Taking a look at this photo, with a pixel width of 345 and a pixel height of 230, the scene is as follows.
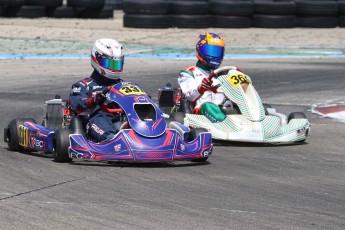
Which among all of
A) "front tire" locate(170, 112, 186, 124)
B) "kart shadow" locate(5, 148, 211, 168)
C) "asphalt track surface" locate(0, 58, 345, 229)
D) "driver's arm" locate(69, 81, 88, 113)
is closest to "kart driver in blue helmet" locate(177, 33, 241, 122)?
"front tire" locate(170, 112, 186, 124)

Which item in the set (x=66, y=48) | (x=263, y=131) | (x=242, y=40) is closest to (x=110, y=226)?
(x=263, y=131)

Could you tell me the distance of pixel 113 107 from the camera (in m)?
9.08

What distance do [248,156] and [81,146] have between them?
185cm

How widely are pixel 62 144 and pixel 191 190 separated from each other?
1.56m

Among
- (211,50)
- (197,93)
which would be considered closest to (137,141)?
(197,93)

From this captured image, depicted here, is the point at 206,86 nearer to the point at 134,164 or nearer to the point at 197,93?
the point at 197,93

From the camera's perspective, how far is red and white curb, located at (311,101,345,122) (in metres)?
12.7

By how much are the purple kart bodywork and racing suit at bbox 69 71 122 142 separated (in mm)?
186

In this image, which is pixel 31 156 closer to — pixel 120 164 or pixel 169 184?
pixel 120 164

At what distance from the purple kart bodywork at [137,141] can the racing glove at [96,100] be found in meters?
0.08

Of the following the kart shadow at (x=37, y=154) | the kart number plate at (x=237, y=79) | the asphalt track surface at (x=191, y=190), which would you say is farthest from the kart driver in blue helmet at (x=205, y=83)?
the kart shadow at (x=37, y=154)

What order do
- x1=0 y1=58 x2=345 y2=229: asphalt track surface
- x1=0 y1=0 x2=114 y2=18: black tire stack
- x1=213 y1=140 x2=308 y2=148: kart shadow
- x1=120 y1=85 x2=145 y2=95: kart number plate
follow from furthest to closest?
x1=0 y1=0 x2=114 y2=18: black tire stack → x1=213 y1=140 x2=308 y2=148: kart shadow → x1=120 y1=85 x2=145 y2=95: kart number plate → x1=0 y1=58 x2=345 y2=229: asphalt track surface

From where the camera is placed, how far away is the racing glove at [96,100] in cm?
887

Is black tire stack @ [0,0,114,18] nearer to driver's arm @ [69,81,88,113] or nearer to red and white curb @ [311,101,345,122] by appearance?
red and white curb @ [311,101,345,122]
